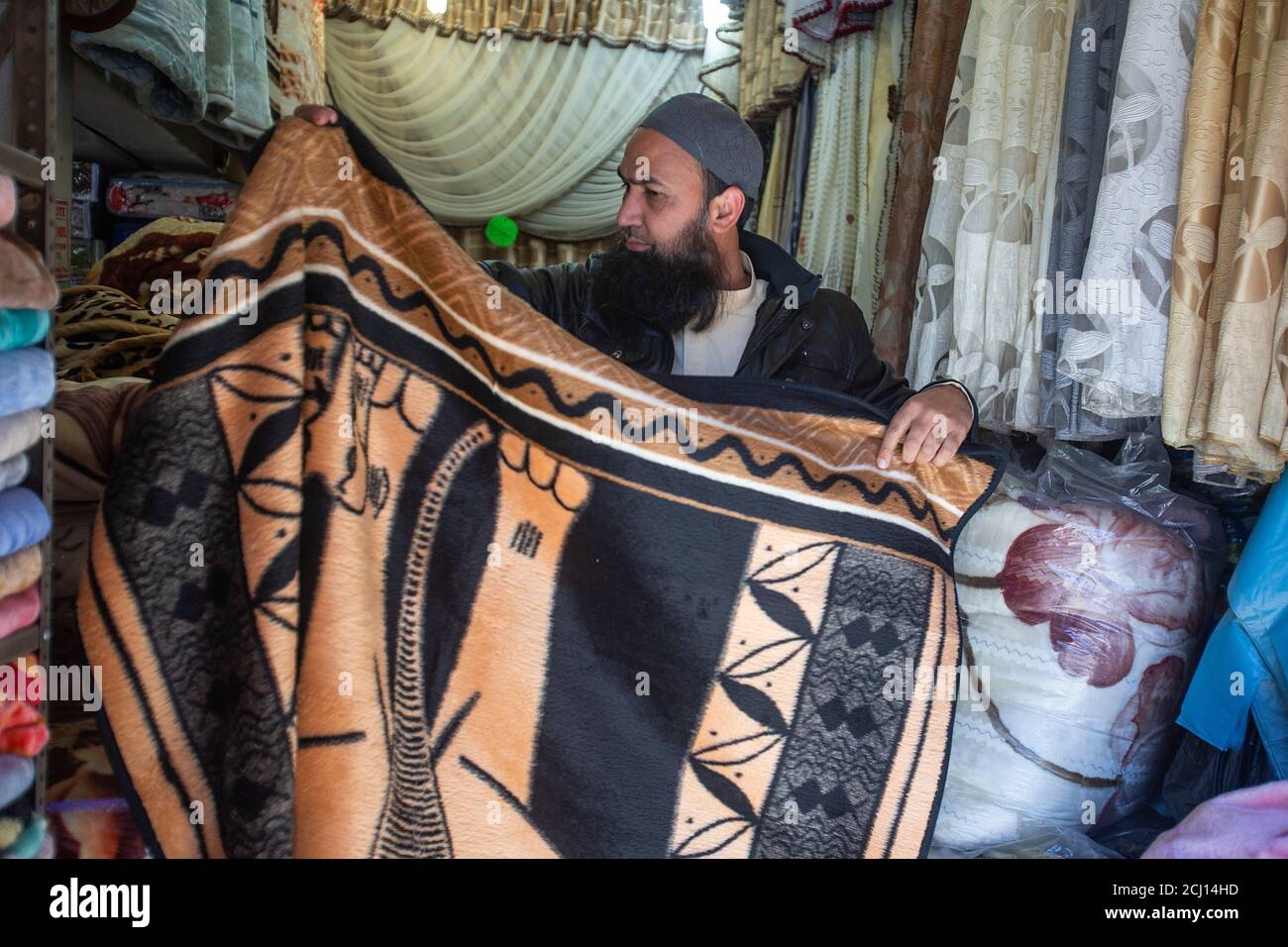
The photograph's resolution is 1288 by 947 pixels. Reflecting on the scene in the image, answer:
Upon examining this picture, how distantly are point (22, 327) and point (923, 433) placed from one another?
1196mm

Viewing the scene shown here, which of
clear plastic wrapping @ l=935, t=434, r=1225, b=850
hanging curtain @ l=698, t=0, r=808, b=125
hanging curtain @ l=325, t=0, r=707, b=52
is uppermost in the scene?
hanging curtain @ l=325, t=0, r=707, b=52

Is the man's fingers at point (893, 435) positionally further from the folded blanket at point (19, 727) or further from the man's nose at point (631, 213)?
the folded blanket at point (19, 727)

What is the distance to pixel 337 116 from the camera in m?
1.45

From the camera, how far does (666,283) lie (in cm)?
221

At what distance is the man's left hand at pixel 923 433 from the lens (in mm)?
1612

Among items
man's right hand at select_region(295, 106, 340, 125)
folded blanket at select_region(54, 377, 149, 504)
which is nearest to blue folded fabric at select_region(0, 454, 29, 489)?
folded blanket at select_region(54, 377, 149, 504)

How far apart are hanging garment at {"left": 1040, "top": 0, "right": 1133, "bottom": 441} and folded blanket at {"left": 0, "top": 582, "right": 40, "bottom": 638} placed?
1716 mm

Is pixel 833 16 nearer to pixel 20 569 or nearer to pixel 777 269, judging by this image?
pixel 777 269

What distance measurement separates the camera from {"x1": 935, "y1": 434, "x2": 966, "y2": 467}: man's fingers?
1.64 m

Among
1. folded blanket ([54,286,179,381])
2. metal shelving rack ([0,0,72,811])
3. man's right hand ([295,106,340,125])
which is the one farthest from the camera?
folded blanket ([54,286,179,381])

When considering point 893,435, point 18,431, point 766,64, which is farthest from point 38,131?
point 766,64

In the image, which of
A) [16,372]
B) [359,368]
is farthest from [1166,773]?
[16,372]

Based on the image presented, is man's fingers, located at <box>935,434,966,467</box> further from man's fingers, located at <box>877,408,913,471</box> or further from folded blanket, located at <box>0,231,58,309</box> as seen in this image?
folded blanket, located at <box>0,231,58,309</box>

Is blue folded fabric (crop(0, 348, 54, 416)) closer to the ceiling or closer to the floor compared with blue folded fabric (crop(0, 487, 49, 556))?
closer to the ceiling
